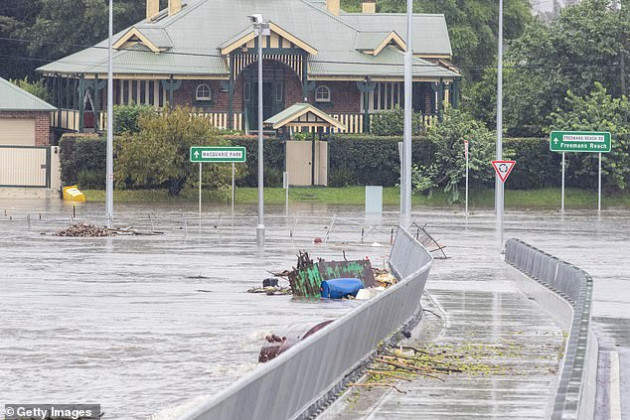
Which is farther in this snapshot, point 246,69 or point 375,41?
point 375,41

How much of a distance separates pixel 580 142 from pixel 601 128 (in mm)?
4410

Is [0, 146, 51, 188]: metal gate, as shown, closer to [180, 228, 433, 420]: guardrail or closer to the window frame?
the window frame

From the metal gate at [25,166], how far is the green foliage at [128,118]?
3482mm

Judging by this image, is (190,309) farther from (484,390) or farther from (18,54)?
(18,54)

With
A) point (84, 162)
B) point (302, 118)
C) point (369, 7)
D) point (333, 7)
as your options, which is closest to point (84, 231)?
point (84, 162)

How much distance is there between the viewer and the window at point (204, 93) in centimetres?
7631

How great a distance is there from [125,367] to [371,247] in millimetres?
22960

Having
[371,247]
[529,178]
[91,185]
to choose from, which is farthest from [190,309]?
[529,178]

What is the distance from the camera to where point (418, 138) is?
72.3m

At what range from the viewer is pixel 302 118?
7062 cm

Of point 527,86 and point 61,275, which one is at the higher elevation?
point 527,86

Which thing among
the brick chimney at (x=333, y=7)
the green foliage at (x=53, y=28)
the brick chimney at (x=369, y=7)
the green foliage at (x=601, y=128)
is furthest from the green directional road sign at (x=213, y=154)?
the green foliage at (x=53, y=28)

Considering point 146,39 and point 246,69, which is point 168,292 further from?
point 246,69

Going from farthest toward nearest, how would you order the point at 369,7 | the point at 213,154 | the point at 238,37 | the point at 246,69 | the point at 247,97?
1. the point at 369,7
2. the point at 247,97
3. the point at 246,69
4. the point at 238,37
5. the point at 213,154
